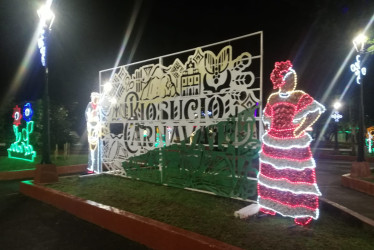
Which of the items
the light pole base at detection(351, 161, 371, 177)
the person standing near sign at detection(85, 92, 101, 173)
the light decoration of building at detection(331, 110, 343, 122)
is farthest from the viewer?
the light decoration of building at detection(331, 110, 343, 122)

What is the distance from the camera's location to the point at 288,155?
5484 mm

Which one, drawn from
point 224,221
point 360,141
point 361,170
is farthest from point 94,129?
point 360,141

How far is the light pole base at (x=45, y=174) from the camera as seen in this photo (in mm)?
9531

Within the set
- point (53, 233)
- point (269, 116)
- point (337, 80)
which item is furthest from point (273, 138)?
point (337, 80)

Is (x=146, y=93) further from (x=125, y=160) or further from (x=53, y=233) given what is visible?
(x=53, y=233)

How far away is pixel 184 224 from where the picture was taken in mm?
5605

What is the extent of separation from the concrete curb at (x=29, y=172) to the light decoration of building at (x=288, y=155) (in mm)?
A: 9778

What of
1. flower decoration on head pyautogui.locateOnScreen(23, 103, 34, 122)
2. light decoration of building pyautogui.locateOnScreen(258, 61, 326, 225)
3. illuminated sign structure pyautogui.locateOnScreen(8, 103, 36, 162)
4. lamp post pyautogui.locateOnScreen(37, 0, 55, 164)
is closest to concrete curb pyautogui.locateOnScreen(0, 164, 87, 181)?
illuminated sign structure pyautogui.locateOnScreen(8, 103, 36, 162)

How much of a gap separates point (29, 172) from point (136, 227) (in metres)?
8.81

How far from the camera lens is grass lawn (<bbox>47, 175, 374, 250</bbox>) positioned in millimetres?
4761

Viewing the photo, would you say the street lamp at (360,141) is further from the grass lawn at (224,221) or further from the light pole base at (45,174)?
the light pole base at (45,174)

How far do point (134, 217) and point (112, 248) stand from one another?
0.64m

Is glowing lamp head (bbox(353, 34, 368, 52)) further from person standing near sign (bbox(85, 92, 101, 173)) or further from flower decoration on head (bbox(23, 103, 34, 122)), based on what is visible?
flower decoration on head (bbox(23, 103, 34, 122))

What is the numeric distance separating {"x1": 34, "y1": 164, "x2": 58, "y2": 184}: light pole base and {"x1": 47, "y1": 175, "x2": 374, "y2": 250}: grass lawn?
1205mm
